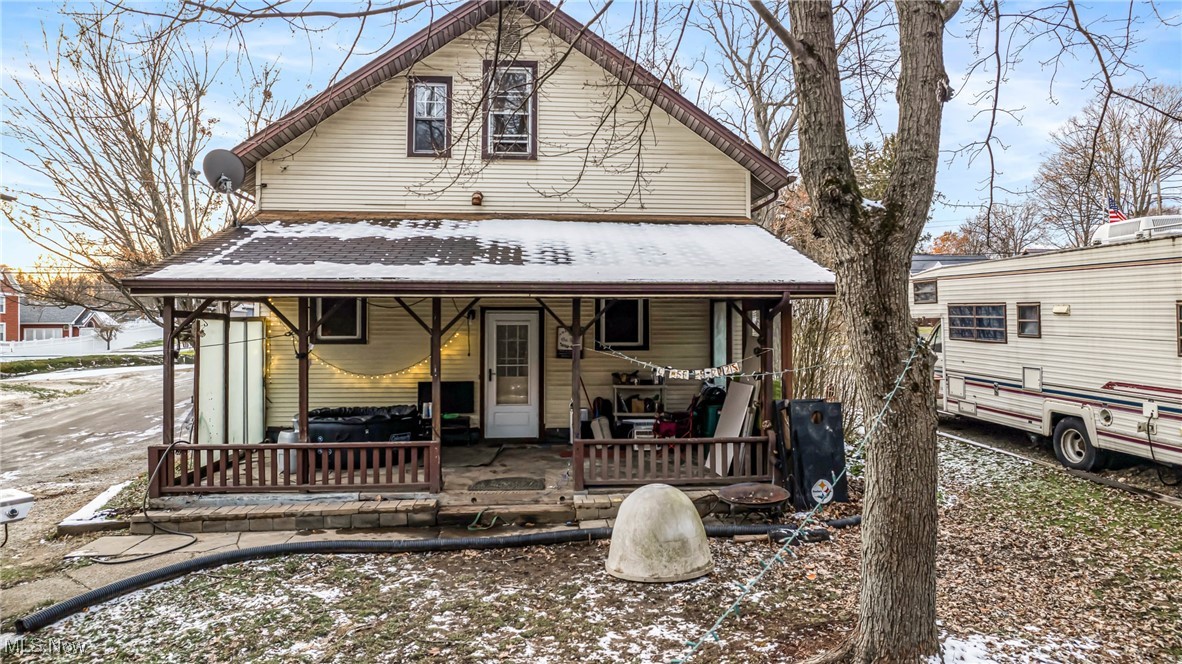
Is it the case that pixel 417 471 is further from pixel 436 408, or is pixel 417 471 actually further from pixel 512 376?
pixel 512 376

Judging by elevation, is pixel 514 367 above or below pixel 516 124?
below

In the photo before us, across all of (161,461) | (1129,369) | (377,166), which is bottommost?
(161,461)

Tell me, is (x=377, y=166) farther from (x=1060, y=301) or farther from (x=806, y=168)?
(x=1060, y=301)

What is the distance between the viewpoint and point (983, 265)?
1041cm

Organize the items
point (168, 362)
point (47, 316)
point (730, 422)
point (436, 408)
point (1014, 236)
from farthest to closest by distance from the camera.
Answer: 1. point (47, 316)
2. point (1014, 236)
3. point (730, 422)
4. point (436, 408)
5. point (168, 362)

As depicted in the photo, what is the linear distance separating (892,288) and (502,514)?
451cm

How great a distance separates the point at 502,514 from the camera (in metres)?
6.31

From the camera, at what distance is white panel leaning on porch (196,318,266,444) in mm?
7312

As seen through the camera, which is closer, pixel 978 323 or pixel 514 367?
pixel 514 367

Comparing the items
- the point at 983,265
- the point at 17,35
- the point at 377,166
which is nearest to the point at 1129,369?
the point at 983,265

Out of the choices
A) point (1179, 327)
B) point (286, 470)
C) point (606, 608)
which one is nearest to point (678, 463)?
point (606, 608)

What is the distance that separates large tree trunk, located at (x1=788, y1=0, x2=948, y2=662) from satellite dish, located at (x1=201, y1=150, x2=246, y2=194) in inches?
321

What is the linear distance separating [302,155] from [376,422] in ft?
15.3

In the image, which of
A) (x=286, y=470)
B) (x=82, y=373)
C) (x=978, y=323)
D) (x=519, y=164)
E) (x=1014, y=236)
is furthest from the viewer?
(x=1014, y=236)
